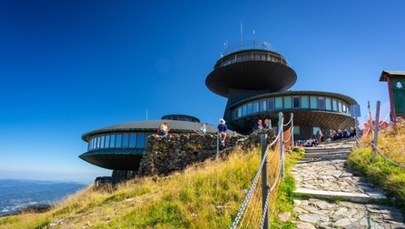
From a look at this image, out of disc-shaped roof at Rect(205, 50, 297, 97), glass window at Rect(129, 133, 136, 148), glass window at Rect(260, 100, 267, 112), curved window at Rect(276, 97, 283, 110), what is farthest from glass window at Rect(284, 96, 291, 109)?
glass window at Rect(129, 133, 136, 148)

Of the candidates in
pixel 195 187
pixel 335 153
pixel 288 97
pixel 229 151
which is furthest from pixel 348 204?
pixel 288 97

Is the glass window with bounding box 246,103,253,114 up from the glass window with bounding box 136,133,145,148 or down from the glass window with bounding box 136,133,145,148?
up

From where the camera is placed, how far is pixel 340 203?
6559 mm

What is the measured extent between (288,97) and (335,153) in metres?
20.0

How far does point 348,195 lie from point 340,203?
41 cm

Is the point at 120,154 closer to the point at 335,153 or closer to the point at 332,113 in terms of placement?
the point at 335,153

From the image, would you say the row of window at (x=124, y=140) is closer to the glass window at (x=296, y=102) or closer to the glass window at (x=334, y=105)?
the glass window at (x=296, y=102)

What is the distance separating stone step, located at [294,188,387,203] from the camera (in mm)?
6598

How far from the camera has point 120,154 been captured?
27984 mm

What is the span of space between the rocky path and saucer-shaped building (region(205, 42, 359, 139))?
23.2 metres

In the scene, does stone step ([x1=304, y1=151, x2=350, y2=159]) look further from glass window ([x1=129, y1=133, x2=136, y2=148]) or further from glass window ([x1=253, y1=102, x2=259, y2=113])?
glass window ([x1=253, y1=102, x2=259, y2=113])

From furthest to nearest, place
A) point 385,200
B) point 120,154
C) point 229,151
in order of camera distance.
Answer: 1. point 120,154
2. point 229,151
3. point 385,200

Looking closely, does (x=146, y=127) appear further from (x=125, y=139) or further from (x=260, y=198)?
(x=260, y=198)

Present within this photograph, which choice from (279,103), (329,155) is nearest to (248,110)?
(279,103)
